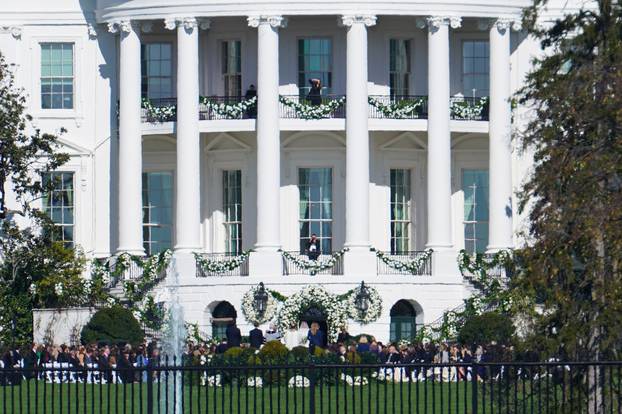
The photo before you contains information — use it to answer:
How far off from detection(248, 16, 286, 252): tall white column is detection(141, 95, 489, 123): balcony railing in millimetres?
1132

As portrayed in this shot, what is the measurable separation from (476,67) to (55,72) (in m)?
12.0

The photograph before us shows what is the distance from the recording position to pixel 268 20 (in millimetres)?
73250

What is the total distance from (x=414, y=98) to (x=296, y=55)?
3671 millimetres

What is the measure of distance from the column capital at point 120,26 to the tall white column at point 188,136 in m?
1.16

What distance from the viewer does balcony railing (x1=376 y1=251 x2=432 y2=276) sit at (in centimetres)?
7338

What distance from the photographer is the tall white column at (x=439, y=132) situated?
73938 millimetres

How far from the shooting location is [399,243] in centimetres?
7725

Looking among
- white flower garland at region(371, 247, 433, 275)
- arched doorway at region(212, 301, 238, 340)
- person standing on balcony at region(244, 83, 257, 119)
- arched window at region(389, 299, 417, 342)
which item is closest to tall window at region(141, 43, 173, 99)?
person standing on balcony at region(244, 83, 257, 119)

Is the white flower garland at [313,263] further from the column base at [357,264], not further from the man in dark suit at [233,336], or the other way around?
the man in dark suit at [233,336]

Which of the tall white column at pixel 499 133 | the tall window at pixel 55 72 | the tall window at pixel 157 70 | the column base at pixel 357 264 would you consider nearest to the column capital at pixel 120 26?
the tall window at pixel 55 72

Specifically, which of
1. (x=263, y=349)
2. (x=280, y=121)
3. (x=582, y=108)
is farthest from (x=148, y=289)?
(x=582, y=108)

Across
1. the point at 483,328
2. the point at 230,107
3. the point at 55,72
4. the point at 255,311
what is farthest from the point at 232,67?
the point at 483,328

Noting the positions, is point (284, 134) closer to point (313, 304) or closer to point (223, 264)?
point (223, 264)

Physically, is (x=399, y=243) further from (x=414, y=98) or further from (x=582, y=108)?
(x=582, y=108)
